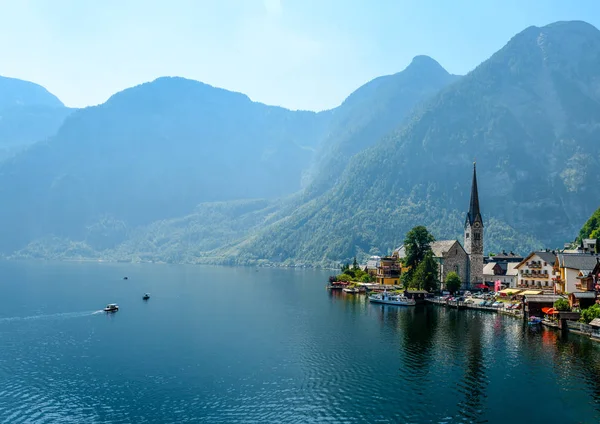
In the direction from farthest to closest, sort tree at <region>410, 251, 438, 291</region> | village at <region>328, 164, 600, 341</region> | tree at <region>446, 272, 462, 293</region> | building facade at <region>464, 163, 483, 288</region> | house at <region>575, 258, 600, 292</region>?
1. building facade at <region>464, 163, 483, 288</region>
2. tree at <region>446, 272, 462, 293</region>
3. tree at <region>410, 251, 438, 291</region>
4. house at <region>575, 258, 600, 292</region>
5. village at <region>328, 164, 600, 341</region>

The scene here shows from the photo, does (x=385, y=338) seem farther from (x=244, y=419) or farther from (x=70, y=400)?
(x=70, y=400)

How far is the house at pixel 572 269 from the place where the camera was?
119 metres

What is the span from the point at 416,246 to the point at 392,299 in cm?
2417

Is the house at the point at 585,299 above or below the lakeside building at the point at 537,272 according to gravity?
below

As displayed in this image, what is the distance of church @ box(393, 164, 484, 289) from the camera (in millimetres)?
160250

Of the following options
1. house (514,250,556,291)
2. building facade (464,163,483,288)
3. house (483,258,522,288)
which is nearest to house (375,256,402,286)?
building facade (464,163,483,288)

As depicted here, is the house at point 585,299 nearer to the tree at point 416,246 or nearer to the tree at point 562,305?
the tree at point 562,305

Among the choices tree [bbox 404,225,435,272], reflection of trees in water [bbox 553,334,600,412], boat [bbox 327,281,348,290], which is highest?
tree [bbox 404,225,435,272]

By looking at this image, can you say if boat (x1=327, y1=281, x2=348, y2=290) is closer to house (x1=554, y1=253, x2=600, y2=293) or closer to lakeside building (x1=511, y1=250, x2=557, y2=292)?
lakeside building (x1=511, y1=250, x2=557, y2=292)

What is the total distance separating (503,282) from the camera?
163250 millimetres

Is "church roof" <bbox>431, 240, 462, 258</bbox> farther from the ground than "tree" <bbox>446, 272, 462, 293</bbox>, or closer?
farther from the ground

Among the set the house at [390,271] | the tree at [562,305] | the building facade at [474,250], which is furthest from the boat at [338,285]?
the tree at [562,305]

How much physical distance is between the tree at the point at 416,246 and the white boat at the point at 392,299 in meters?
18.1

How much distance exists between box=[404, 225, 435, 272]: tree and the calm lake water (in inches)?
1558
